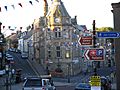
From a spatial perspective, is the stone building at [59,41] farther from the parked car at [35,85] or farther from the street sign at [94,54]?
the street sign at [94,54]

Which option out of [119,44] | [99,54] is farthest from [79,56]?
[99,54]

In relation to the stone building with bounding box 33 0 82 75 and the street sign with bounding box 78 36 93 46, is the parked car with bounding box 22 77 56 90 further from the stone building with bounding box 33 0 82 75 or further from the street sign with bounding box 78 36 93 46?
the stone building with bounding box 33 0 82 75

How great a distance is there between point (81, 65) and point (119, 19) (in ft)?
209

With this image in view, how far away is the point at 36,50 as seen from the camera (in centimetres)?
10306

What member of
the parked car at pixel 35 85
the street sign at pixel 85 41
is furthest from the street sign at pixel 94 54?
the parked car at pixel 35 85

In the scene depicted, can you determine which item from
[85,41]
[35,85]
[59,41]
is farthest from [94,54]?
[59,41]

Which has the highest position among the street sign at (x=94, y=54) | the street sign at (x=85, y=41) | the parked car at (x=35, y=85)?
the street sign at (x=85, y=41)

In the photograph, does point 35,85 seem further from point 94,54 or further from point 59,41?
point 59,41

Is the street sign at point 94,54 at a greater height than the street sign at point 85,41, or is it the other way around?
the street sign at point 85,41

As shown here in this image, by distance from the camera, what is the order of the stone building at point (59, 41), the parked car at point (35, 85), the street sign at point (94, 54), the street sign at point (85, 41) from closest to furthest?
the street sign at point (94, 54), the street sign at point (85, 41), the parked car at point (35, 85), the stone building at point (59, 41)

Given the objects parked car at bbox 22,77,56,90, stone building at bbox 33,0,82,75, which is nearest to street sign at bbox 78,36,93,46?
parked car at bbox 22,77,56,90

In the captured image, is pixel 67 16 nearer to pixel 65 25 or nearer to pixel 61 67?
pixel 65 25

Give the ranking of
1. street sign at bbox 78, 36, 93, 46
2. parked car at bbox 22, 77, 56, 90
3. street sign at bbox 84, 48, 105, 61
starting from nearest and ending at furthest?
street sign at bbox 84, 48, 105, 61, street sign at bbox 78, 36, 93, 46, parked car at bbox 22, 77, 56, 90

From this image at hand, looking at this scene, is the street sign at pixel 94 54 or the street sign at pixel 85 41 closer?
the street sign at pixel 94 54
